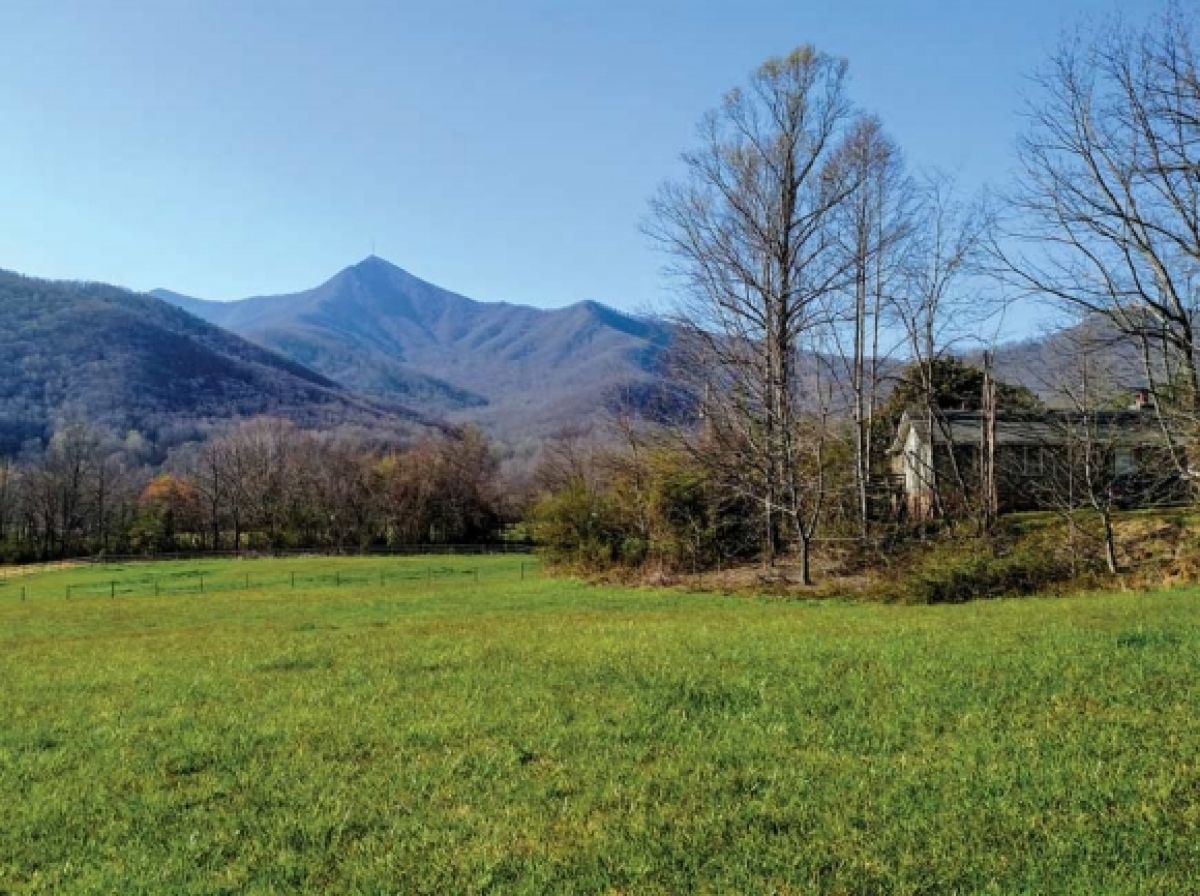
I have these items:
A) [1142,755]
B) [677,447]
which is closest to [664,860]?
[1142,755]

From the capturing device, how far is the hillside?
147 m

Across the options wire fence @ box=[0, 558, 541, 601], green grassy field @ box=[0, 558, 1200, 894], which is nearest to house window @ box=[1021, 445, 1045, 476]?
wire fence @ box=[0, 558, 541, 601]

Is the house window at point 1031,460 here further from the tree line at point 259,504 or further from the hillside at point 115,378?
the hillside at point 115,378

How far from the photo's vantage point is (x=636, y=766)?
5.76 meters

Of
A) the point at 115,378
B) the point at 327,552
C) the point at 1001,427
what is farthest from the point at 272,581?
the point at 115,378

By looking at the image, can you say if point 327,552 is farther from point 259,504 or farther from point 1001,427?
point 1001,427

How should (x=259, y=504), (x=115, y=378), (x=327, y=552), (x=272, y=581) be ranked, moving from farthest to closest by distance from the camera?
(x=115, y=378) < (x=259, y=504) < (x=327, y=552) < (x=272, y=581)

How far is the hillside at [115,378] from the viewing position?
484ft

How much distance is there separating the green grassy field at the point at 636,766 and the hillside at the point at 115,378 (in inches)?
5704

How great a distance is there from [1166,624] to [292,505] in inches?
3137

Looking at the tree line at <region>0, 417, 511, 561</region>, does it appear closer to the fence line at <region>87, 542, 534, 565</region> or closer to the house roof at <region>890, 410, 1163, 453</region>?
the fence line at <region>87, 542, 534, 565</region>

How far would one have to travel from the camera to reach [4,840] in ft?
16.6

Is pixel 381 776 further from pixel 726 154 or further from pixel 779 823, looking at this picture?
pixel 726 154

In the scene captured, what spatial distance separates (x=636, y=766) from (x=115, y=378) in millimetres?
183461
